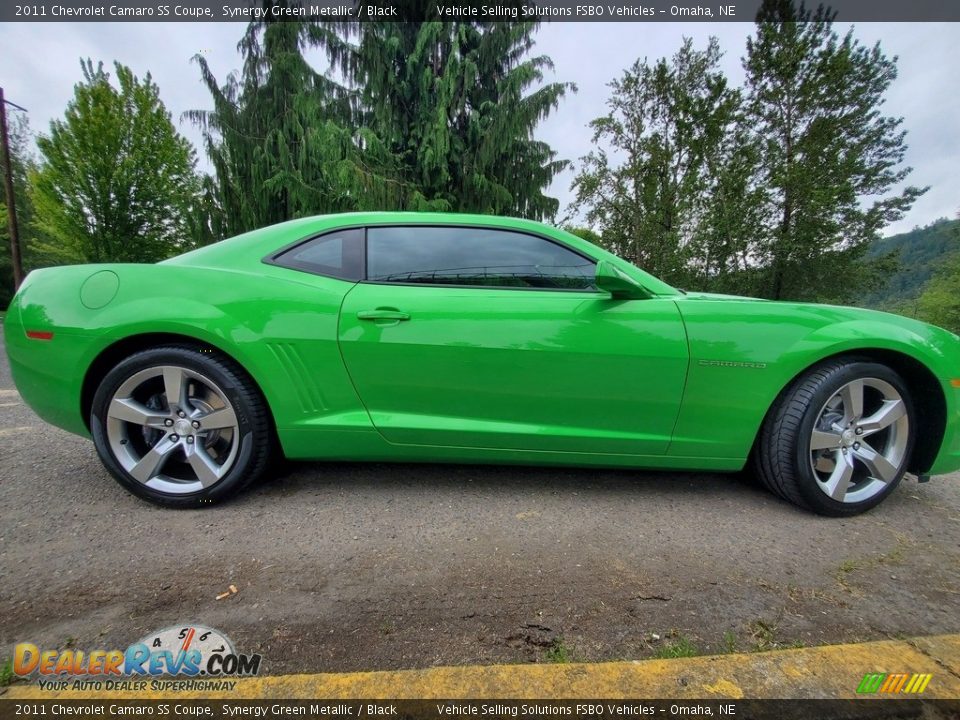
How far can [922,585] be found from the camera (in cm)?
152

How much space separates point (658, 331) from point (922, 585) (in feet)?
4.08

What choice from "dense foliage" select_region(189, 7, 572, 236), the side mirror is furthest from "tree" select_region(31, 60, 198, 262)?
the side mirror

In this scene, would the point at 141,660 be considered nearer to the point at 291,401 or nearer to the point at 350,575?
the point at 350,575

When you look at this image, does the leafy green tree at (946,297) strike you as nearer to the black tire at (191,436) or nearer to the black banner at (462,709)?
the black banner at (462,709)

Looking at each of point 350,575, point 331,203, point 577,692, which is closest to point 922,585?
point 577,692

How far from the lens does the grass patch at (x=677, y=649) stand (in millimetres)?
1150

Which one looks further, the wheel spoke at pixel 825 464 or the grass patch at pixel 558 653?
the wheel spoke at pixel 825 464

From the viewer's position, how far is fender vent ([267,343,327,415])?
1.91 m

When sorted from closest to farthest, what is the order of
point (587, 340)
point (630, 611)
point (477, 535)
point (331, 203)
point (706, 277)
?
1. point (630, 611)
2. point (477, 535)
3. point (587, 340)
4. point (331, 203)
5. point (706, 277)

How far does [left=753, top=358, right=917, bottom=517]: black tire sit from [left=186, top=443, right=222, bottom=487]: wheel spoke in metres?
2.51

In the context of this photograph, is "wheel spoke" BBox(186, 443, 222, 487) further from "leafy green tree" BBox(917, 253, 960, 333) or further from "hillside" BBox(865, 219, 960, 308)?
"leafy green tree" BBox(917, 253, 960, 333)

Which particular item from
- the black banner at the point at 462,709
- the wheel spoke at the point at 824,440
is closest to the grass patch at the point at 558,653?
the black banner at the point at 462,709

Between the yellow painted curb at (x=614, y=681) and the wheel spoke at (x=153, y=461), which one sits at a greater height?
the wheel spoke at (x=153, y=461)

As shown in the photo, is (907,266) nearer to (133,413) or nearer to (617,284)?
(617,284)
